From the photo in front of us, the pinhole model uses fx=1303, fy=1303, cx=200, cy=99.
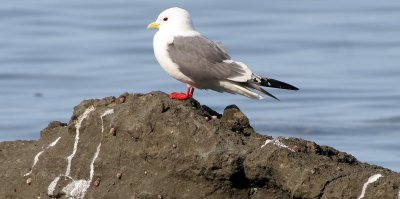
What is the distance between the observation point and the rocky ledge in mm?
8328

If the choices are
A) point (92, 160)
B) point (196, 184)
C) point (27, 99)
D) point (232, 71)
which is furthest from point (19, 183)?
point (27, 99)

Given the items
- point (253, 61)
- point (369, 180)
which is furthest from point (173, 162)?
point (253, 61)

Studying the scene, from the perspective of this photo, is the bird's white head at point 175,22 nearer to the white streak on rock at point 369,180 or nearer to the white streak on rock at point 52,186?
the white streak on rock at point 52,186

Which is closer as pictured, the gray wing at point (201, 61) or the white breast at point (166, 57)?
the gray wing at point (201, 61)

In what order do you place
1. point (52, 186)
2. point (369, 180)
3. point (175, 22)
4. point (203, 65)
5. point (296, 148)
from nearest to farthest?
point (369, 180)
point (296, 148)
point (52, 186)
point (203, 65)
point (175, 22)

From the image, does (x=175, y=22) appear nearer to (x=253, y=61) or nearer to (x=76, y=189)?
(x=76, y=189)

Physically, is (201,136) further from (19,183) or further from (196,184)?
(19,183)

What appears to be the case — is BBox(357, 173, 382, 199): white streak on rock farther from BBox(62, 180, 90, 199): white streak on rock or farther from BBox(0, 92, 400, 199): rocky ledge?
BBox(62, 180, 90, 199): white streak on rock

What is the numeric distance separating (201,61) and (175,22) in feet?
Result: 1.62

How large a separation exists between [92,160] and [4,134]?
839cm

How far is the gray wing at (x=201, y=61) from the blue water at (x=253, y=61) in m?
5.26

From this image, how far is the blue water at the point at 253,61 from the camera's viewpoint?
60.2 ft

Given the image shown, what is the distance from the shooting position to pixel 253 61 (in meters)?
21.9

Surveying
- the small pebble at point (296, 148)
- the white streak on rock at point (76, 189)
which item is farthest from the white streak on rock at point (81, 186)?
the small pebble at point (296, 148)
